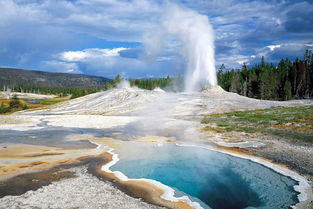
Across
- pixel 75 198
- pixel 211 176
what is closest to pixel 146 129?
pixel 211 176

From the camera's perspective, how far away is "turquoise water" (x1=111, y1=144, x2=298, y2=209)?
517 inches

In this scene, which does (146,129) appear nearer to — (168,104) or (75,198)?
(75,198)

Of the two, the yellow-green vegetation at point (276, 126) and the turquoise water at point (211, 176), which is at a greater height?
the yellow-green vegetation at point (276, 126)

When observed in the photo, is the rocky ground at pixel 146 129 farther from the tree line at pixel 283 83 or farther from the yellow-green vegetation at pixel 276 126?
the tree line at pixel 283 83

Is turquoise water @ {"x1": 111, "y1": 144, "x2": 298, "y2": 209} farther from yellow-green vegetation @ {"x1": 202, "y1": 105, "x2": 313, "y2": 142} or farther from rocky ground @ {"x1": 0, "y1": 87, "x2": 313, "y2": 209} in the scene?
yellow-green vegetation @ {"x1": 202, "y1": 105, "x2": 313, "y2": 142}

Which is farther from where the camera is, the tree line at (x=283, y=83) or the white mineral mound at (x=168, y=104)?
the tree line at (x=283, y=83)

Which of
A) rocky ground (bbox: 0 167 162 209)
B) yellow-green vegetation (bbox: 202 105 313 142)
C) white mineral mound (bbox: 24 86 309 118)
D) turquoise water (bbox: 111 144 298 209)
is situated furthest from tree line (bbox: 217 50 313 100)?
rocky ground (bbox: 0 167 162 209)

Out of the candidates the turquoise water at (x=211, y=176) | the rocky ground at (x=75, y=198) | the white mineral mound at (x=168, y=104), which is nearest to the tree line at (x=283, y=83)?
the white mineral mound at (x=168, y=104)

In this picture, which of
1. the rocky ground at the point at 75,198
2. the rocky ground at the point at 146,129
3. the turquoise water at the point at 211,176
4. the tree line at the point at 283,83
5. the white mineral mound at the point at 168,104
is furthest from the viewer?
the tree line at the point at 283,83

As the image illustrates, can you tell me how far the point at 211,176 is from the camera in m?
17.1

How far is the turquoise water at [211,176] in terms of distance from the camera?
13133mm

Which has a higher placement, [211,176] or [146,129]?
[146,129]

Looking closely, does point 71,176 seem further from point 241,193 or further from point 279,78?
point 279,78

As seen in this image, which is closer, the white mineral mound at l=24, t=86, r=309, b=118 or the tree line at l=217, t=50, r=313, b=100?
the white mineral mound at l=24, t=86, r=309, b=118
